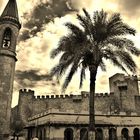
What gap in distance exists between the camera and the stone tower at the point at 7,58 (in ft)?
90.0

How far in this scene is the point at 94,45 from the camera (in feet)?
49.0

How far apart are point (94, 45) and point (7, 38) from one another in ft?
60.4

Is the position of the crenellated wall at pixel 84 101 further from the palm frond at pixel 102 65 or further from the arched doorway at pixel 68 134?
the palm frond at pixel 102 65

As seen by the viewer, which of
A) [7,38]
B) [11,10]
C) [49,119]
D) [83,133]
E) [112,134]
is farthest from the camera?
[11,10]

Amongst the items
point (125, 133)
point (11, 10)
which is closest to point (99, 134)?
point (125, 133)

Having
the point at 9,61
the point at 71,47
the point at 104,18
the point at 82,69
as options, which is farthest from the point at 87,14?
the point at 9,61

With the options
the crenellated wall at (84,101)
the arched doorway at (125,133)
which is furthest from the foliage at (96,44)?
the crenellated wall at (84,101)

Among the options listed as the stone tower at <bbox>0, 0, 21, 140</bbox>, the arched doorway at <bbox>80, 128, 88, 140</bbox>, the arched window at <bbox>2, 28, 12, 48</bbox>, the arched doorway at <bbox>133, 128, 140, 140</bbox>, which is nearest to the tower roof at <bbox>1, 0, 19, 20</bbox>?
the stone tower at <bbox>0, 0, 21, 140</bbox>

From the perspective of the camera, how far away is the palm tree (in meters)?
15.1

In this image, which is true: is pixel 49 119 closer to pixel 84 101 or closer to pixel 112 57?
pixel 112 57

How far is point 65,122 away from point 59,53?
11.1 metres

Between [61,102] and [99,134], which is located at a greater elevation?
[61,102]

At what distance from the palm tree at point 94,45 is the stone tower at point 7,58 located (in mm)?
14133

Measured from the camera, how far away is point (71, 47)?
50.5 ft
